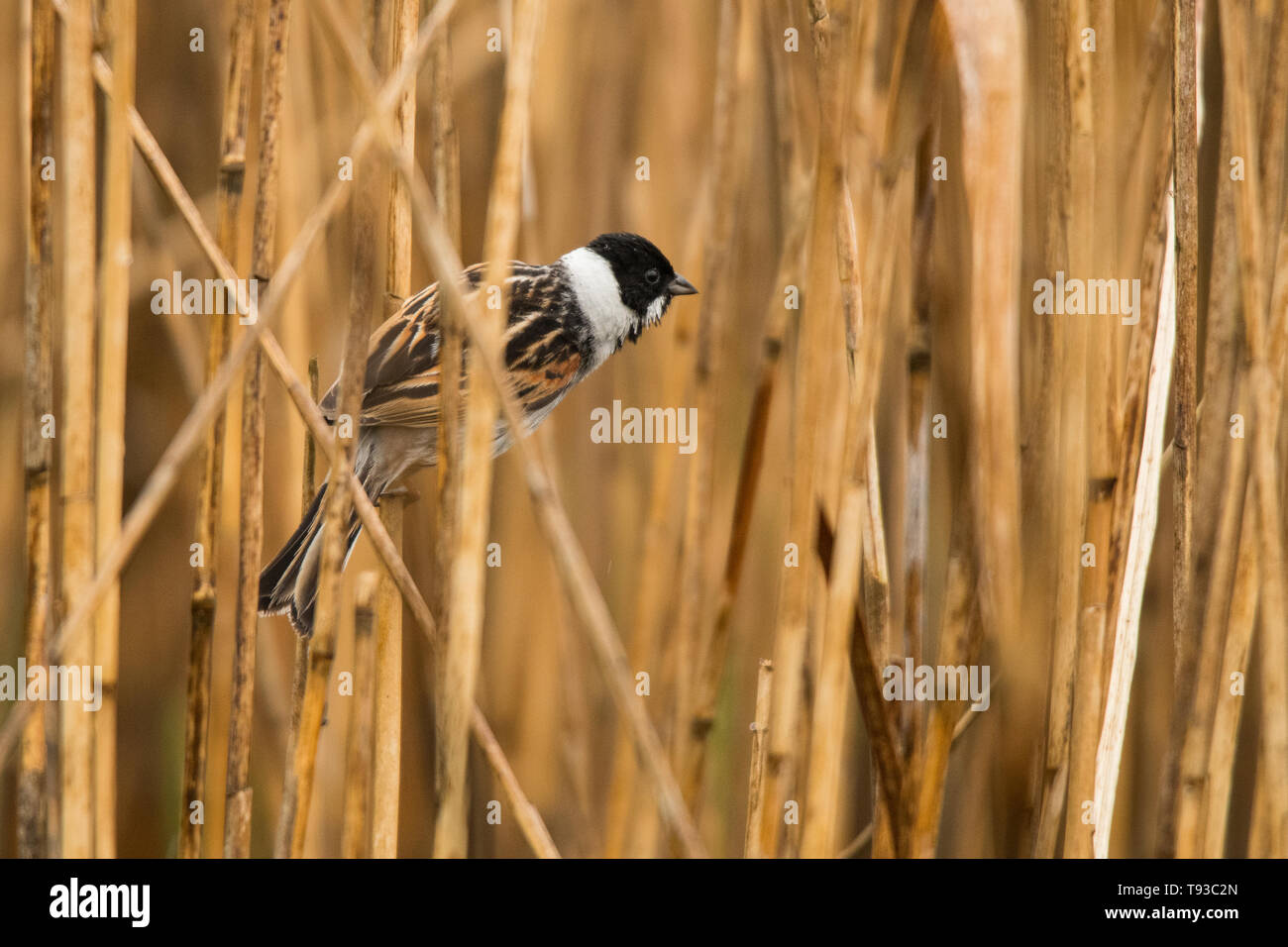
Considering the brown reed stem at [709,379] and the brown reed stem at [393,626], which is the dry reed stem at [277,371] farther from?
the brown reed stem at [709,379]

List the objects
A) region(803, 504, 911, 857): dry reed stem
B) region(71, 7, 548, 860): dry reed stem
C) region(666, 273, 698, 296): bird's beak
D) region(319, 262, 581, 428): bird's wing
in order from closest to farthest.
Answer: region(71, 7, 548, 860): dry reed stem → region(803, 504, 911, 857): dry reed stem → region(319, 262, 581, 428): bird's wing → region(666, 273, 698, 296): bird's beak

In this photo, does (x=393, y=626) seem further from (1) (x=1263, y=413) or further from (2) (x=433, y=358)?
(1) (x=1263, y=413)

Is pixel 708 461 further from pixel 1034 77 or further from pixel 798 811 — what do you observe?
pixel 1034 77

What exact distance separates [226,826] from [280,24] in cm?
103

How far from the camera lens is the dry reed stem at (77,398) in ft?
3.48

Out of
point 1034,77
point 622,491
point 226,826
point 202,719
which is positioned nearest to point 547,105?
point 622,491

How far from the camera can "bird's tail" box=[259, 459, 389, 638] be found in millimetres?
1396

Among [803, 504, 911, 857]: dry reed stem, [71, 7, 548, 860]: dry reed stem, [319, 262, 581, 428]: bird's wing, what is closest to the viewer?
[71, 7, 548, 860]: dry reed stem

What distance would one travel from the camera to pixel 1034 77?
63.2 inches

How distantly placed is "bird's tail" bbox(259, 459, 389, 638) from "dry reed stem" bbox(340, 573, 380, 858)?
0.16 metres

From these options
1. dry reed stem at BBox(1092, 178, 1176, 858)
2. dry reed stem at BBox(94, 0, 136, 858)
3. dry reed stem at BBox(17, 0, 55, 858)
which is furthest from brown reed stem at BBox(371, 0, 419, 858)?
dry reed stem at BBox(1092, 178, 1176, 858)

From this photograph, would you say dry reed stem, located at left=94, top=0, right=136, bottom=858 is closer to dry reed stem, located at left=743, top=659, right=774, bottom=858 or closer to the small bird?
the small bird

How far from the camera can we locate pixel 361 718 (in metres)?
1.25
